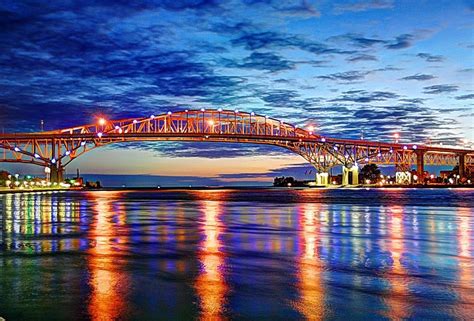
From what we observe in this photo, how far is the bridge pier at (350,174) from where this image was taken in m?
120

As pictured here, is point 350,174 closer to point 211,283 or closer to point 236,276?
point 236,276

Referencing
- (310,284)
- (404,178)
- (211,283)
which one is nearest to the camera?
(310,284)

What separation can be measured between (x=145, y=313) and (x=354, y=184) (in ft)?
411

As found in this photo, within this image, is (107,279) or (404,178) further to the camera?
(404,178)

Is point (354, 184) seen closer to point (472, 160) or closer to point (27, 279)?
point (472, 160)

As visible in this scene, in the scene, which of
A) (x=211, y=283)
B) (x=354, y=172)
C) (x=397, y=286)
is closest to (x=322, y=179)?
(x=354, y=172)

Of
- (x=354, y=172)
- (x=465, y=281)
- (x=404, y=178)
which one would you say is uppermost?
(x=354, y=172)

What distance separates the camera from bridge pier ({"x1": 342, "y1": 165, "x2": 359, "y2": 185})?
12000cm

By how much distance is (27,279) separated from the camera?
891cm

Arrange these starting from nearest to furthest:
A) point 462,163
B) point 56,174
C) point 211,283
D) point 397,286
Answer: point 397,286 → point 211,283 → point 56,174 → point 462,163

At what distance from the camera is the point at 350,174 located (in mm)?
127750

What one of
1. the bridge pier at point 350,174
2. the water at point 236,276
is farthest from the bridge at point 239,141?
the water at point 236,276

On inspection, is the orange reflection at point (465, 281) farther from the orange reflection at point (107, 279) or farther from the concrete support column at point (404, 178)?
the concrete support column at point (404, 178)

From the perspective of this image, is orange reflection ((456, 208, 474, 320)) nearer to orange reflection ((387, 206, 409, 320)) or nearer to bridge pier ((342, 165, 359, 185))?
orange reflection ((387, 206, 409, 320))
